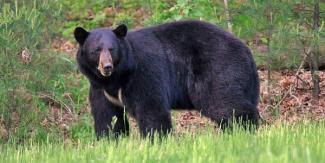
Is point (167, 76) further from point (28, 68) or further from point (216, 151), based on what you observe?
point (216, 151)

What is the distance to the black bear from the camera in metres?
9.72

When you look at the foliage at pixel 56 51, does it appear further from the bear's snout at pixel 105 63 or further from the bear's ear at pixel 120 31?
the bear's snout at pixel 105 63

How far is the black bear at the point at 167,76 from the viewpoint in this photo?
383 inches

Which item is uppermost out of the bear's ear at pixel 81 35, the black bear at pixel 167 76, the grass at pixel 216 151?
the bear's ear at pixel 81 35

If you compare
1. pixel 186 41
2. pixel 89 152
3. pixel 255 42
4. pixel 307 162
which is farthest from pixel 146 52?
pixel 255 42

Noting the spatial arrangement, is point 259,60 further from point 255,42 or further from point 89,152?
point 89,152

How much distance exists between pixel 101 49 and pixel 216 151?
261cm

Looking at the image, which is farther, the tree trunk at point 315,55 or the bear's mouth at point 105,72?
the tree trunk at point 315,55

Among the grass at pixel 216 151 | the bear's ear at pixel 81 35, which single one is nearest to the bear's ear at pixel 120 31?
the bear's ear at pixel 81 35

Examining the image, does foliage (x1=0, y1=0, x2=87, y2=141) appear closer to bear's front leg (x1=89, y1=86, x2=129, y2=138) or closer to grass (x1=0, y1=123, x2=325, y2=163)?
bear's front leg (x1=89, y1=86, x2=129, y2=138)

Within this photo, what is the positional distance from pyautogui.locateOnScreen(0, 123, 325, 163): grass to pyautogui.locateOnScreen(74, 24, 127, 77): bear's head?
3.21ft

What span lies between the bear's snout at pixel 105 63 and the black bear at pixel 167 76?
0.15 m

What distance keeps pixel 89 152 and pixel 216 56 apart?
2.83 meters

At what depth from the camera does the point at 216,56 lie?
1030 centimetres
